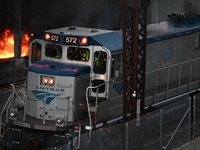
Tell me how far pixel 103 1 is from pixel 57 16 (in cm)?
429

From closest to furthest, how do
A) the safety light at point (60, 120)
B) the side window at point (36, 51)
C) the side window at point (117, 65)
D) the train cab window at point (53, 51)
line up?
the safety light at point (60, 120)
the side window at point (117, 65)
the train cab window at point (53, 51)
the side window at point (36, 51)

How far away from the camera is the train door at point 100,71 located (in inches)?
659

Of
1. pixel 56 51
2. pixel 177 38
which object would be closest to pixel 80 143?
pixel 56 51

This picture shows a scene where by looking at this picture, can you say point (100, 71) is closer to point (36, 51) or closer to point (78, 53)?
point (78, 53)

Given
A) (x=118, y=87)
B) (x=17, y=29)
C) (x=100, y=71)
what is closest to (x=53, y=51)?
(x=100, y=71)

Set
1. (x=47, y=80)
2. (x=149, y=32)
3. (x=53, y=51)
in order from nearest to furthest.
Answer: (x=47, y=80) → (x=53, y=51) → (x=149, y=32)

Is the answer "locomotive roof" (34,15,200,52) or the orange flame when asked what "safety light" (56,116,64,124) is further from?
the orange flame

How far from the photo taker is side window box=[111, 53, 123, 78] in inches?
665

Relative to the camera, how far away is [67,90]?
1648 centimetres

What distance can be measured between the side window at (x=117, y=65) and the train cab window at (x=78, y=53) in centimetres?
75

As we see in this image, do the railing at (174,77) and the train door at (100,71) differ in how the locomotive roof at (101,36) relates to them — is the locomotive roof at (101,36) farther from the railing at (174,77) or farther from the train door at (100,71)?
the railing at (174,77)

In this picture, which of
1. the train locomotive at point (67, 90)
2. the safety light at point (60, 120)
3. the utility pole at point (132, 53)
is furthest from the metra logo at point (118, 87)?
the safety light at point (60, 120)

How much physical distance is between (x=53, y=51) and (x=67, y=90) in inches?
63.2

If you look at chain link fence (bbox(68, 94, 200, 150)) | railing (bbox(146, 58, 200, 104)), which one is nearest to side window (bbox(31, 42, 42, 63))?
railing (bbox(146, 58, 200, 104))
